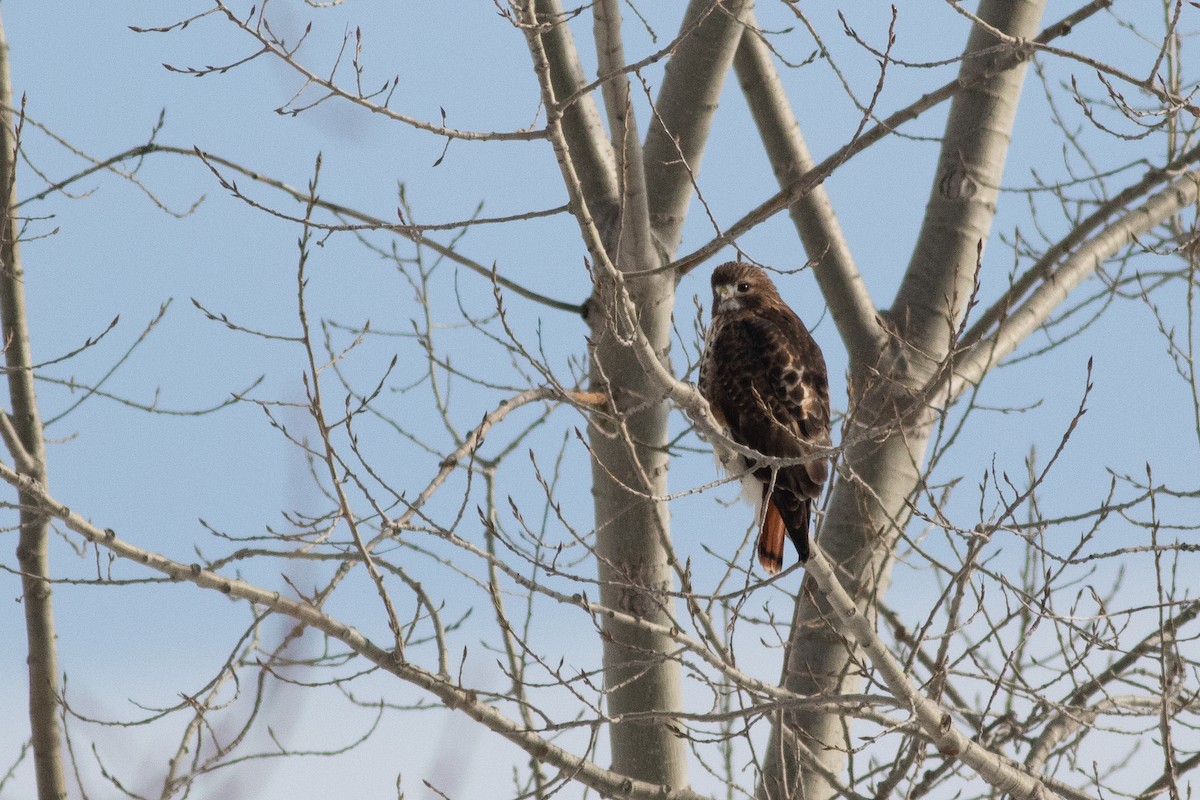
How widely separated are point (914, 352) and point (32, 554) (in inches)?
141

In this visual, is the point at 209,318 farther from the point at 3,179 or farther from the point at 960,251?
the point at 960,251

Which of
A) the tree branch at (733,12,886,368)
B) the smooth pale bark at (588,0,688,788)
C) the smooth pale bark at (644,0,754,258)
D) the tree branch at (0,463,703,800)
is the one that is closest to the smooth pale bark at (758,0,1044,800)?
the tree branch at (733,12,886,368)

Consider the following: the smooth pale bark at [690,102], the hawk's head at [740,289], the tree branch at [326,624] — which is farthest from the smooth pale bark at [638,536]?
the tree branch at [326,624]

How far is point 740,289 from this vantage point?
579 centimetres

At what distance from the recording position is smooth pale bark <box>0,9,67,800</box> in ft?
15.4

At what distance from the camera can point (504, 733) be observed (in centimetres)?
370

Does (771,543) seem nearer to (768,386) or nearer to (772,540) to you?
(772,540)

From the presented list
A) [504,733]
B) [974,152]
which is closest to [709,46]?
[974,152]

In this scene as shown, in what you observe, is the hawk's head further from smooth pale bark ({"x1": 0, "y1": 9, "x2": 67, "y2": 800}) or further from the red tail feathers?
smooth pale bark ({"x1": 0, "y1": 9, "x2": 67, "y2": 800})

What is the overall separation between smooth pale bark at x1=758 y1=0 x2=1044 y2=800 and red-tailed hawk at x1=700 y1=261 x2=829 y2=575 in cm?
19

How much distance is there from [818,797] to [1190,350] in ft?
6.88

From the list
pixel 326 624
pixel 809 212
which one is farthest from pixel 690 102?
pixel 326 624

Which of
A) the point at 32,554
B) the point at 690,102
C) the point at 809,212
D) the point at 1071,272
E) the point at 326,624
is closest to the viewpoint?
the point at 326,624

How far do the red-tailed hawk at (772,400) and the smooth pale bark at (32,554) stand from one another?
254cm
